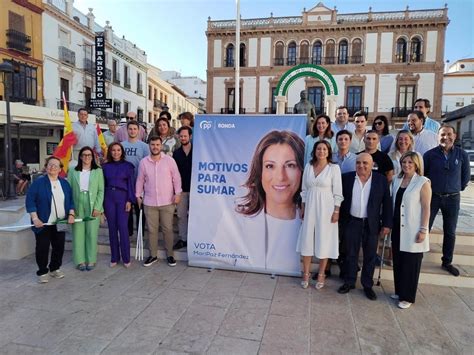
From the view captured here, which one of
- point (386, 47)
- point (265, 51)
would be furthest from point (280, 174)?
point (386, 47)

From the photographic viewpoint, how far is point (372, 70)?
2966cm

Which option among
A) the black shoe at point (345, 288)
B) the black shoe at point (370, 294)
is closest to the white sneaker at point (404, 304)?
the black shoe at point (370, 294)

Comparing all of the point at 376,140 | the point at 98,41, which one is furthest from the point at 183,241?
the point at 98,41

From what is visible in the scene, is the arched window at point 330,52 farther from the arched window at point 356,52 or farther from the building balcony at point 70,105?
the building balcony at point 70,105

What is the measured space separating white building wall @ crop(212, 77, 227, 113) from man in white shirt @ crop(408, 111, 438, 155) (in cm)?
2866

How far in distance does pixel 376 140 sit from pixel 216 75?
30.1 m

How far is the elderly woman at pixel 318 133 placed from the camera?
436 cm

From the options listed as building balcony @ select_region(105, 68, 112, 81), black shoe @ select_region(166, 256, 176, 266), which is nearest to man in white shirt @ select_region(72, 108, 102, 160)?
black shoe @ select_region(166, 256, 176, 266)

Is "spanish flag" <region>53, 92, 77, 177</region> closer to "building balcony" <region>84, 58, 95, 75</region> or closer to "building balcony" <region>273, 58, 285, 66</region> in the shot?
"building balcony" <region>84, 58, 95, 75</region>

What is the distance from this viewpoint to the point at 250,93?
31766 mm

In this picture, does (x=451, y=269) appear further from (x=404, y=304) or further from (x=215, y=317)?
(x=215, y=317)

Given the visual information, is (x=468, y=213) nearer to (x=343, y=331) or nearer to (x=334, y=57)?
(x=343, y=331)

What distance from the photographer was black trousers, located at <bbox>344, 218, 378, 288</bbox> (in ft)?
12.5

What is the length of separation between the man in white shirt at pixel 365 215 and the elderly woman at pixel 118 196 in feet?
9.46
